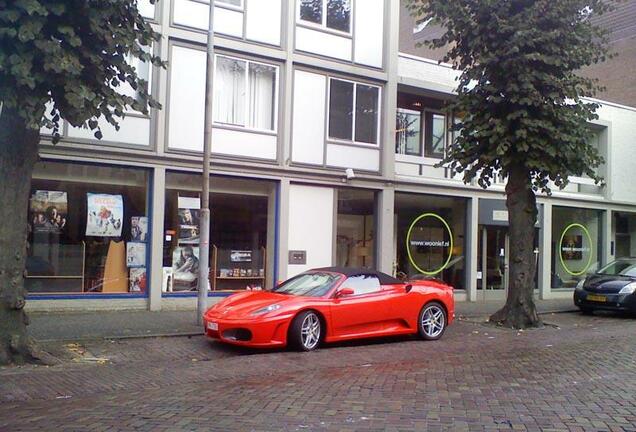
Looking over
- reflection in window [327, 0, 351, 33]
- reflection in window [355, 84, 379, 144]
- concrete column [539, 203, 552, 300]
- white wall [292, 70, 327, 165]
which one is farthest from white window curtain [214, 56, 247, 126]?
concrete column [539, 203, 552, 300]

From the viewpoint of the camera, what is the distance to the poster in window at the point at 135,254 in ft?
46.7

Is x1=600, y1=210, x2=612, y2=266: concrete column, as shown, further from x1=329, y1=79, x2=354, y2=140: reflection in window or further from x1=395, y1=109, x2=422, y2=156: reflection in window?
x1=329, y1=79, x2=354, y2=140: reflection in window

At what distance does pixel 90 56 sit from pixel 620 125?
20.9 m

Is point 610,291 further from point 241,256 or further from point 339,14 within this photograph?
point 339,14

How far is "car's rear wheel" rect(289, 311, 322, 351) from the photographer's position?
977 cm

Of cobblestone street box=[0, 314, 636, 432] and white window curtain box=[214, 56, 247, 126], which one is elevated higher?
white window curtain box=[214, 56, 247, 126]

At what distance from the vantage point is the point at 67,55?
808 cm

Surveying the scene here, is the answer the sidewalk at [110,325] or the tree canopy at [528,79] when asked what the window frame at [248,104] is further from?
the sidewalk at [110,325]

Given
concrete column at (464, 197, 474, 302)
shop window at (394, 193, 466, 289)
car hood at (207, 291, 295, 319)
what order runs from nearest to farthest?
car hood at (207, 291, 295, 319) → shop window at (394, 193, 466, 289) → concrete column at (464, 197, 474, 302)

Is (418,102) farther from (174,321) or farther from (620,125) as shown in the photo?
(174,321)

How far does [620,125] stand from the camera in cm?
2373

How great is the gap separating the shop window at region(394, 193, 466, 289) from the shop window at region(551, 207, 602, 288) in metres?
4.34

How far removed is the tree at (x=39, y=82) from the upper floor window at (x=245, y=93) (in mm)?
6068

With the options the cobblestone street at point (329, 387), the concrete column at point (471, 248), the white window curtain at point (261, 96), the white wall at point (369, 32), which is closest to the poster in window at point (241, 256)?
the white window curtain at point (261, 96)
